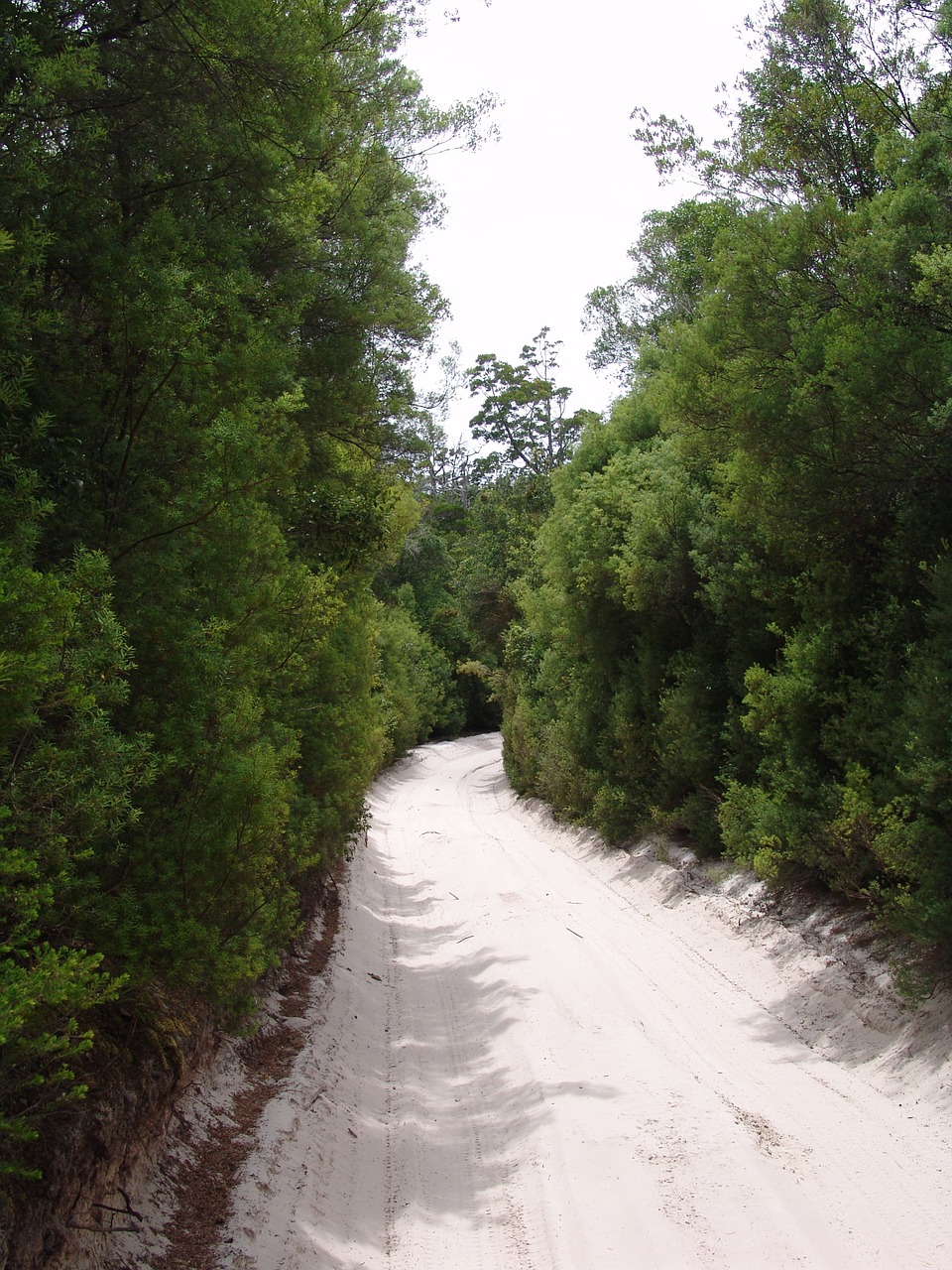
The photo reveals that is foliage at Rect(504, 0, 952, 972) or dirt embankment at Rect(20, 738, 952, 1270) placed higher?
foliage at Rect(504, 0, 952, 972)

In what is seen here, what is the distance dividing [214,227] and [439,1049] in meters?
7.94

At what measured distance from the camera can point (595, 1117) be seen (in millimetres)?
7074

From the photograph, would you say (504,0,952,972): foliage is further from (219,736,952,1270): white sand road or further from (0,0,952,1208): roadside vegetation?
(219,736,952,1270): white sand road

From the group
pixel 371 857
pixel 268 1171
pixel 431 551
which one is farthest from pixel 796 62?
pixel 431 551

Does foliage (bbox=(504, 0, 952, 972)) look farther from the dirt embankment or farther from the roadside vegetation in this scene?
the dirt embankment

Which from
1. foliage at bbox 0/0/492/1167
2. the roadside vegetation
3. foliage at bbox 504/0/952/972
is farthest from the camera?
foliage at bbox 504/0/952/972

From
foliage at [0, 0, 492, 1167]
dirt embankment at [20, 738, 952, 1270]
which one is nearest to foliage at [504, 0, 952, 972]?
dirt embankment at [20, 738, 952, 1270]

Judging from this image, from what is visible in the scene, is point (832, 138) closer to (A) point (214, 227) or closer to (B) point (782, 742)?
(B) point (782, 742)

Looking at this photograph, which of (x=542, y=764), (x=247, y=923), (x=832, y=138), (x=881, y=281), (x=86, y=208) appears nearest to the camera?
(x=86, y=208)

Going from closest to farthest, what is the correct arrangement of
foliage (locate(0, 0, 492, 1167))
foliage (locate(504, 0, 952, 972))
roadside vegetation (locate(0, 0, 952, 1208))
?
1. foliage (locate(0, 0, 492, 1167))
2. roadside vegetation (locate(0, 0, 952, 1208))
3. foliage (locate(504, 0, 952, 972))

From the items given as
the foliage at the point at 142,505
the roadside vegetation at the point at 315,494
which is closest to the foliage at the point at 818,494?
the roadside vegetation at the point at 315,494

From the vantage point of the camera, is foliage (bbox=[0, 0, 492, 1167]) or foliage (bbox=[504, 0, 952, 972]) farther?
foliage (bbox=[504, 0, 952, 972])

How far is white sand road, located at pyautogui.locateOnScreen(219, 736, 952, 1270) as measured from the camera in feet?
18.2

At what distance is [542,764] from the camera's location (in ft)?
78.2
